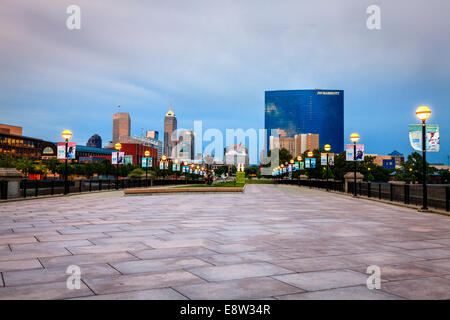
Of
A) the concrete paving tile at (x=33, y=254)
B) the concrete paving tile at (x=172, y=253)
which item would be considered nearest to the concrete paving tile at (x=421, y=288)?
the concrete paving tile at (x=172, y=253)

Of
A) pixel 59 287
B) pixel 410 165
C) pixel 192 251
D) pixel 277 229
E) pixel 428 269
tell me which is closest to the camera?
pixel 59 287

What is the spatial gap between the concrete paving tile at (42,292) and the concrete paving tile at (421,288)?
412 centimetres

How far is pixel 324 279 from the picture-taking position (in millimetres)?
5543

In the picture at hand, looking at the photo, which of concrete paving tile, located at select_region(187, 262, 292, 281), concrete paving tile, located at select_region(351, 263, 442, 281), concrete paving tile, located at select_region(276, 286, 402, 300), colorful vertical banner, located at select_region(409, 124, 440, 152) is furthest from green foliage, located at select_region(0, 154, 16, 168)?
concrete paving tile, located at select_region(276, 286, 402, 300)

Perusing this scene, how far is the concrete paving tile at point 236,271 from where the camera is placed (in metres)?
5.69

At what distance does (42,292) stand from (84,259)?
2059mm

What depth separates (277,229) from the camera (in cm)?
1106

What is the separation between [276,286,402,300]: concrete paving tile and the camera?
15.3 ft

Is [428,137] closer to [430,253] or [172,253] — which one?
[430,253]

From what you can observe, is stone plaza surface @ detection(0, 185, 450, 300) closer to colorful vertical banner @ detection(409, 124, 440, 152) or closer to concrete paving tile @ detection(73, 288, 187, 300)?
concrete paving tile @ detection(73, 288, 187, 300)

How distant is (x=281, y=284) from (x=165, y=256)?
2749mm
